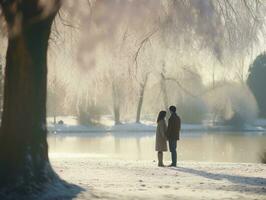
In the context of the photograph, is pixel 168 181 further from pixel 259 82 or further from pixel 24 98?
pixel 259 82

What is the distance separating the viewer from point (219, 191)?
416 inches

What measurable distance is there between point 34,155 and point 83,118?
1786 inches

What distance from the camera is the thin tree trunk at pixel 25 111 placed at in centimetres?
964

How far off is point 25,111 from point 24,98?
0.23 meters

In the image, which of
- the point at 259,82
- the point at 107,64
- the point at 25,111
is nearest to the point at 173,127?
the point at 107,64

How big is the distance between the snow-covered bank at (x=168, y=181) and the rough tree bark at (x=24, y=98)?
3.47 feet

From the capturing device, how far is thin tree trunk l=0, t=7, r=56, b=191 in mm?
9641

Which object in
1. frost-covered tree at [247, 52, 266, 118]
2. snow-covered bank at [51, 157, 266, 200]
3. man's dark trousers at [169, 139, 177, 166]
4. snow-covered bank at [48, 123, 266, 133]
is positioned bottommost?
snow-covered bank at [51, 157, 266, 200]

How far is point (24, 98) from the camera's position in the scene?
9.79m

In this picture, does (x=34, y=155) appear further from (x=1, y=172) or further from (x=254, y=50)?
(x=254, y=50)

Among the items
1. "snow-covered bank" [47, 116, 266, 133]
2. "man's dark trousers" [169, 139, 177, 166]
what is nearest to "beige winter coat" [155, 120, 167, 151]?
"man's dark trousers" [169, 139, 177, 166]

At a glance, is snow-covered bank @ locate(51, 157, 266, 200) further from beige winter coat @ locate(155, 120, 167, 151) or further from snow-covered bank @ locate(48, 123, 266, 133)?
snow-covered bank @ locate(48, 123, 266, 133)

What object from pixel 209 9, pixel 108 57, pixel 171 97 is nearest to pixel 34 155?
pixel 108 57

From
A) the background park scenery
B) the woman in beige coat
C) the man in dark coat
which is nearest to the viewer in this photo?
the background park scenery
